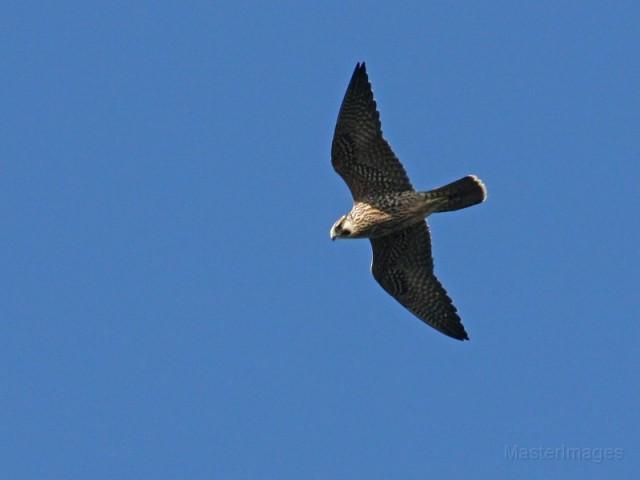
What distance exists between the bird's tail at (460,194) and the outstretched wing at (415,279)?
1.17 meters

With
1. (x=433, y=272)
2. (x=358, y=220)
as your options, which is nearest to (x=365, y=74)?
(x=358, y=220)

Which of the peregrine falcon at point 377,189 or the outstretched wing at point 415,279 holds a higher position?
the peregrine falcon at point 377,189

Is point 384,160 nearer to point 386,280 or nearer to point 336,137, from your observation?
point 336,137

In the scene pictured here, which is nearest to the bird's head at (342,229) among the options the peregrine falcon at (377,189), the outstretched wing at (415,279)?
the peregrine falcon at (377,189)

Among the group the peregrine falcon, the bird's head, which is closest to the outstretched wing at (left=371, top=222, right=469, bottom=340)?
the peregrine falcon

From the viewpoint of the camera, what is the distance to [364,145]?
1636 centimetres

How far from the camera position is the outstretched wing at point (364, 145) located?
16.3 metres

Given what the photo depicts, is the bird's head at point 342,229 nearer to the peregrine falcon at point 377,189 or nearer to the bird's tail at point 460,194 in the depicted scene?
the peregrine falcon at point 377,189

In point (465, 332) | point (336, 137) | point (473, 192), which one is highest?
point (336, 137)

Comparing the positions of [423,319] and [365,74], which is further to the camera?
[423,319]

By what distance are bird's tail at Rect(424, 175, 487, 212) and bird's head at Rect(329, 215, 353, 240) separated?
1.10 metres

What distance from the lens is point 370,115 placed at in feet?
53.3

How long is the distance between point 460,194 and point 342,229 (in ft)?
5.08

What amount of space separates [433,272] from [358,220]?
1518 millimetres
